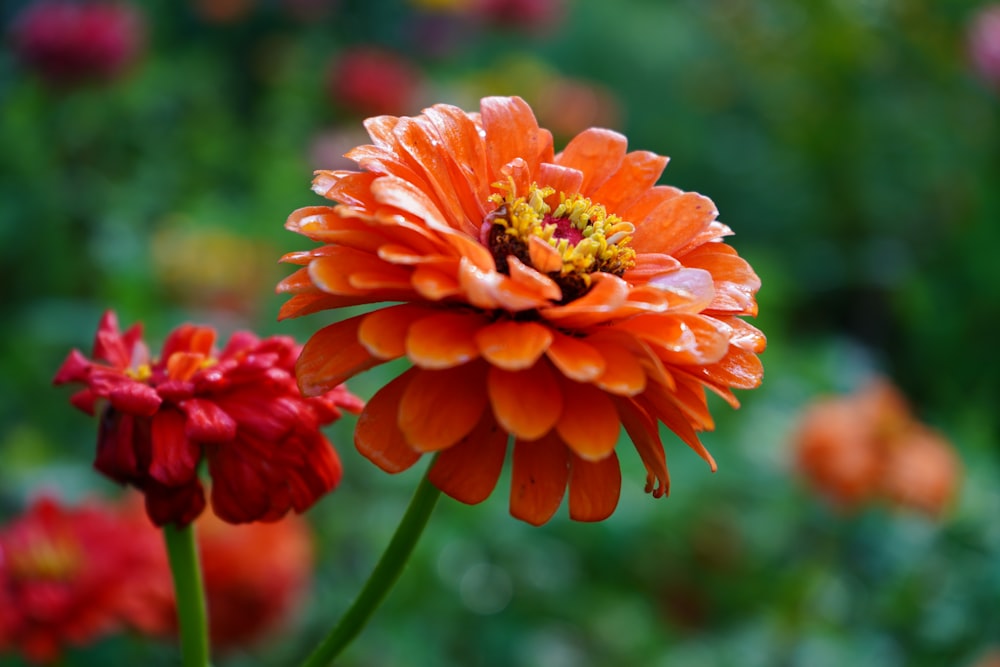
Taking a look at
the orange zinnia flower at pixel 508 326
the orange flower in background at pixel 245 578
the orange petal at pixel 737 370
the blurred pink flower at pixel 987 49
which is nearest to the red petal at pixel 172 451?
the orange zinnia flower at pixel 508 326

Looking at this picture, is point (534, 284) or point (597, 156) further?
point (597, 156)

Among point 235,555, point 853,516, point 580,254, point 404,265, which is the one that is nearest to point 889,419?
point 853,516

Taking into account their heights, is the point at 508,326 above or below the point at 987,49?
below

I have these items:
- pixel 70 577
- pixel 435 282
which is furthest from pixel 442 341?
pixel 70 577

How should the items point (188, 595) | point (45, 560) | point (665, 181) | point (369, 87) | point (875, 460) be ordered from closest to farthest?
point (188, 595) → point (45, 560) → point (875, 460) → point (369, 87) → point (665, 181)

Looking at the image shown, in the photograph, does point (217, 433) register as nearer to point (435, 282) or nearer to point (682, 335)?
point (435, 282)

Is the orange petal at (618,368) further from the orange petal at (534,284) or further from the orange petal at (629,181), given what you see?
the orange petal at (629,181)
